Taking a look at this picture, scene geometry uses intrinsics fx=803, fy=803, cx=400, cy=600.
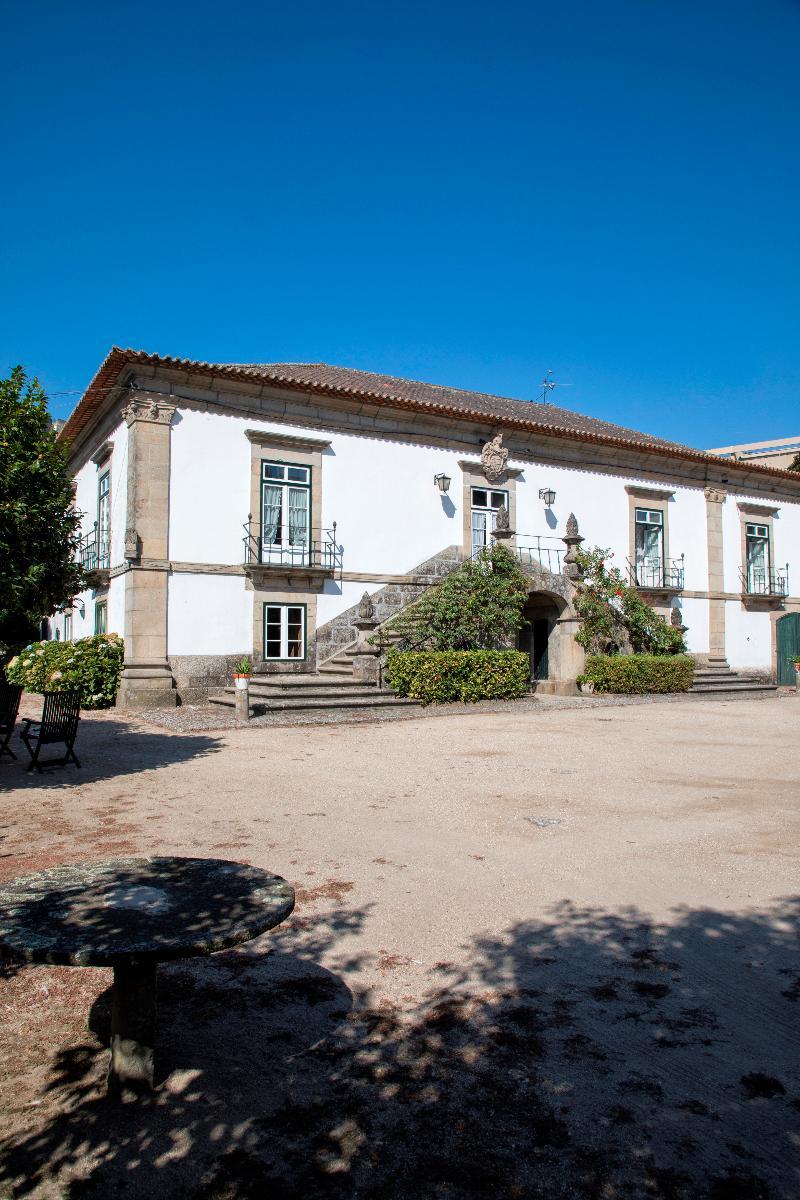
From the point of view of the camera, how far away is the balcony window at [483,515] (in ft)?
59.5

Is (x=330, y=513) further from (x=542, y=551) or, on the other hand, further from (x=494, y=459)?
(x=542, y=551)

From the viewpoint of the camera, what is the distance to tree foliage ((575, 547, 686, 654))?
18.3 meters

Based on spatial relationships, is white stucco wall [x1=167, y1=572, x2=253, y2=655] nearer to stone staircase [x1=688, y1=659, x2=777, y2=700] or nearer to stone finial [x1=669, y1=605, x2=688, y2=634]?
stone staircase [x1=688, y1=659, x2=777, y2=700]

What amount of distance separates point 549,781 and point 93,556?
40.5 feet

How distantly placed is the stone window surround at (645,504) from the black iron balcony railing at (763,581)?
10.1ft

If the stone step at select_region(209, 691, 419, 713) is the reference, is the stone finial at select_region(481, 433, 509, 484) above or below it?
above

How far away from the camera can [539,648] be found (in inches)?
770

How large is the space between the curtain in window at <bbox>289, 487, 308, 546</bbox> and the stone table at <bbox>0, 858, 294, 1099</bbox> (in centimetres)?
1296

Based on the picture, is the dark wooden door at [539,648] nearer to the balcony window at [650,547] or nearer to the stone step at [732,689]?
the balcony window at [650,547]

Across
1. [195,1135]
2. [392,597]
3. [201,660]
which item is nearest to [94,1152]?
[195,1135]

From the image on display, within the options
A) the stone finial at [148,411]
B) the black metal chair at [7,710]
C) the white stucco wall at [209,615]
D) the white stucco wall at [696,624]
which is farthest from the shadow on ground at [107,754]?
the white stucco wall at [696,624]

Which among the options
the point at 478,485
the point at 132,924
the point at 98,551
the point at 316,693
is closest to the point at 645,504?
the point at 478,485

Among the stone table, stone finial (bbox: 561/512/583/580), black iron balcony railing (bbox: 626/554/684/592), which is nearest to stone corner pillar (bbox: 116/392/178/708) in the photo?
stone finial (bbox: 561/512/583/580)

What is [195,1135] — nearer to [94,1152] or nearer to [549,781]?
[94,1152]
